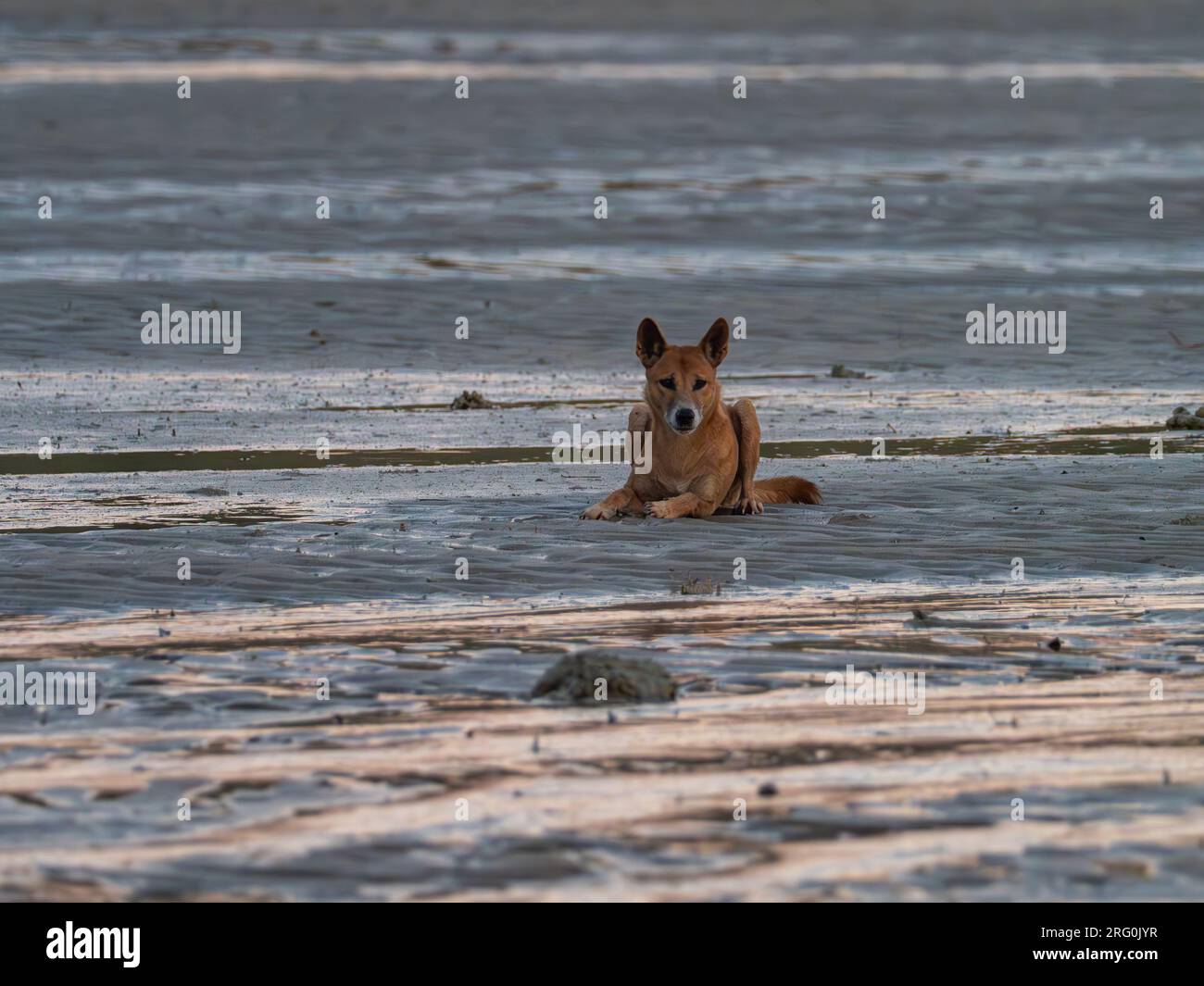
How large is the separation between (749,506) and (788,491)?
391 mm

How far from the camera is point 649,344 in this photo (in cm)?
1194

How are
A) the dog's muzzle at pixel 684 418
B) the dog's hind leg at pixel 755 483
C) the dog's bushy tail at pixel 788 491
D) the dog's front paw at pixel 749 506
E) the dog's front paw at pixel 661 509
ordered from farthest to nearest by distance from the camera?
the dog's bushy tail at pixel 788 491
the dog's hind leg at pixel 755 483
the dog's front paw at pixel 749 506
the dog's front paw at pixel 661 509
the dog's muzzle at pixel 684 418

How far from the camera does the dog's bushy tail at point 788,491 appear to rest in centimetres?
1199

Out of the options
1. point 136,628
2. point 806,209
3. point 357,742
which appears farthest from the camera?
point 806,209

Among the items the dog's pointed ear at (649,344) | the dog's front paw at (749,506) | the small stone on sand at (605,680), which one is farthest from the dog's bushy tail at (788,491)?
the small stone on sand at (605,680)

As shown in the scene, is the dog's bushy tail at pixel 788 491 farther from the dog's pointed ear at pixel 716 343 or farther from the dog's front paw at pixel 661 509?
the dog's pointed ear at pixel 716 343

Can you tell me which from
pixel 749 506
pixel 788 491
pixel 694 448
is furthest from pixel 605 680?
pixel 788 491

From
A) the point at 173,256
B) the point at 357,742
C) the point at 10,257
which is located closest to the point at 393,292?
the point at 173,256

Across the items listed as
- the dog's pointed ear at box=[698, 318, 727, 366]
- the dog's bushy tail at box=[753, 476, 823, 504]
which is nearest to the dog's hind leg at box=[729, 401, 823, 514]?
the dog's bushy tail at box=[753, 476, 823, 504]

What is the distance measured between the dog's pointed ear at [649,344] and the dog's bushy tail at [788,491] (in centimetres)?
100

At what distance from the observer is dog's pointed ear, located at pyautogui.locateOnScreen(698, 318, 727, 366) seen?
38.3 ft

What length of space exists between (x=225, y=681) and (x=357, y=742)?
1.06m

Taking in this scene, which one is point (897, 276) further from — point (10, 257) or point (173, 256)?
point (10, 257)
